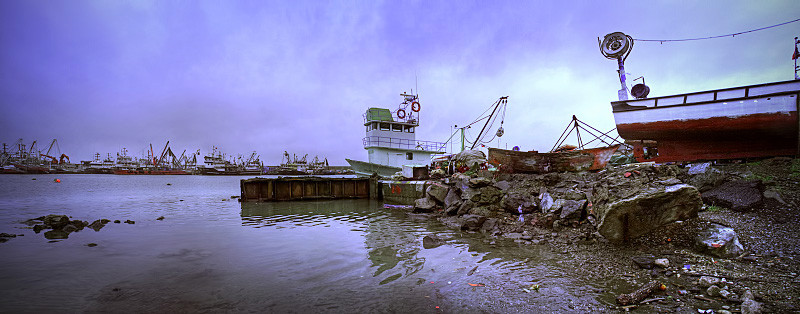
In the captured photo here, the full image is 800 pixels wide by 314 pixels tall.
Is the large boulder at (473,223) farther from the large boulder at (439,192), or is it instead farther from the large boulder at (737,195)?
the large boulder at (737,195)

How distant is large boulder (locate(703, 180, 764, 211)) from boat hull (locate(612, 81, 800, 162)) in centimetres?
632

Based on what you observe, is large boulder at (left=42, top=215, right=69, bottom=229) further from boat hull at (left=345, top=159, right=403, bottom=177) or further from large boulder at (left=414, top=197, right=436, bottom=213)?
boat hull at (left=345, top=159, right=403, bottom=177)

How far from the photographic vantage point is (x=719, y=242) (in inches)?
205

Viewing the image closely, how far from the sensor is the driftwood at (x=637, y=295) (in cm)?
394

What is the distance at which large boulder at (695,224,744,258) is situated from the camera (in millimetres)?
5064

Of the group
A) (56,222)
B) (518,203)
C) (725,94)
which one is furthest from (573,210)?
(56,222)

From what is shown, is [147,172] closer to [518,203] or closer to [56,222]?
[56,222]

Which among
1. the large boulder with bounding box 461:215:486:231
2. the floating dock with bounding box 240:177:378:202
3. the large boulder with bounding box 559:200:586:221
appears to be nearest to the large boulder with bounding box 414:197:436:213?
the large boulder with bounding box 461:215:486:231

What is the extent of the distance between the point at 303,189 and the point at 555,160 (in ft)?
55.2

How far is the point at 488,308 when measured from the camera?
4.17 metres

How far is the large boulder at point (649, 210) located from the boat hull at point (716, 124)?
8918mm

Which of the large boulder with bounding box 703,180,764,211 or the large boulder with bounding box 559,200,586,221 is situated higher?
the large boulder with bounding box 703,180,764,211

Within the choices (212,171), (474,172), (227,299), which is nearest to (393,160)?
(474,172)

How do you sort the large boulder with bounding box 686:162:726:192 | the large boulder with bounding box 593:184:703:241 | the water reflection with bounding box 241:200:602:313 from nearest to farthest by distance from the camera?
the water reflection with bounding box 241:200:602:313
the large boulder with bounding box 593:184:703:241
the large boulder with bounding box 686:162:726:192
